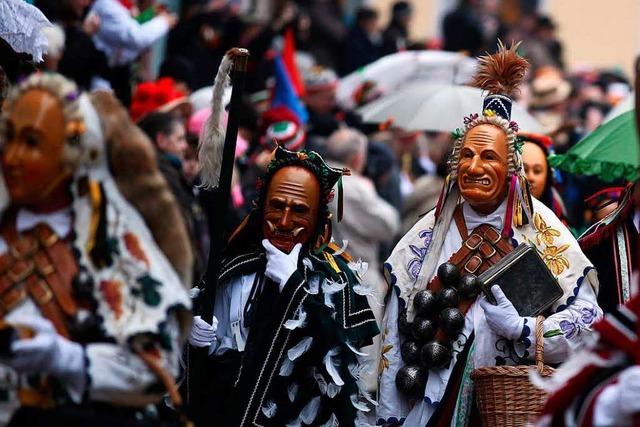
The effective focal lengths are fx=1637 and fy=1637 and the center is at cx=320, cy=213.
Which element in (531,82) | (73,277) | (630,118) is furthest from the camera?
(531,82)

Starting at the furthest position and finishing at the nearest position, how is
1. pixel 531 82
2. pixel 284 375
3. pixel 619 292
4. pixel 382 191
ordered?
1. pixel 531 82
2. pixel 382 191
3. pixel 619 292
4. pixel 284 375

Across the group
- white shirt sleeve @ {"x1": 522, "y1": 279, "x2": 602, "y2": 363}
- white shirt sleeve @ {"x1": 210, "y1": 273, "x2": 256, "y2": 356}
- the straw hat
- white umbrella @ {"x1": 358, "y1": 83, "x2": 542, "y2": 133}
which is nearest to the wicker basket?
white shirt sleeve @ {"x1": 522, "y1": 279, "x2": 602, "y2": 363}

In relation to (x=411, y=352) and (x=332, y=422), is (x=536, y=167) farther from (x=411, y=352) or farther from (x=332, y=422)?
(x=332, y=422)

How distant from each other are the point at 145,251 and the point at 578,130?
8177mm

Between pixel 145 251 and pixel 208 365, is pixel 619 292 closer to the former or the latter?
pixel 208 365

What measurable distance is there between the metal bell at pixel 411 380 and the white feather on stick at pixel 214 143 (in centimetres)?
128

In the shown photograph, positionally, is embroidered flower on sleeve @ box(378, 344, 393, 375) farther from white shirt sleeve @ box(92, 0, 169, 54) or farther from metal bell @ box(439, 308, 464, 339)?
white shirt sleeve @ box(92, 0, 169, 54)

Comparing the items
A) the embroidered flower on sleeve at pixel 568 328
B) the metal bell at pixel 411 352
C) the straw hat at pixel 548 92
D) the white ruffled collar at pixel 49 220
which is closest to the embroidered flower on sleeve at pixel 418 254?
the metal bell at pixel 411 352

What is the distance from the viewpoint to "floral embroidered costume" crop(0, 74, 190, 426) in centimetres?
567

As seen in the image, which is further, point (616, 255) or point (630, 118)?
point (630, 118)

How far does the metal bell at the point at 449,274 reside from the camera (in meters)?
7.89

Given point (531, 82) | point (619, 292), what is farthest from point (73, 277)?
point (531, 82)

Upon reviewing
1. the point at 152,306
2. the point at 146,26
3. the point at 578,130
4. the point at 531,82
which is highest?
the point at 152,306

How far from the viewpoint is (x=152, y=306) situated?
576 centimetres
